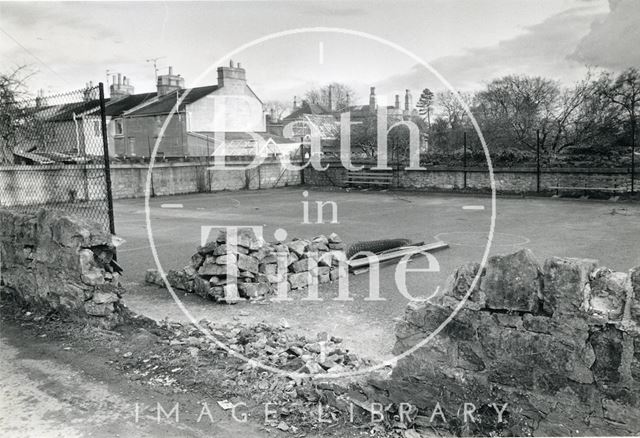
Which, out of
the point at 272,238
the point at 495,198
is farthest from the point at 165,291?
the point at 495,198

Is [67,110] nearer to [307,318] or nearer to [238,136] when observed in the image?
[307,318]

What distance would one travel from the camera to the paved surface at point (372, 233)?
23.8 ft

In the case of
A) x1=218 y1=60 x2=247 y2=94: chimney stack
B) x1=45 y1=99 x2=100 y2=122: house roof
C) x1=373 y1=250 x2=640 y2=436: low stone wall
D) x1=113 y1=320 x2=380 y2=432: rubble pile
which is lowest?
x1=113 y1=320 x2=380 y2=432: rubble pile

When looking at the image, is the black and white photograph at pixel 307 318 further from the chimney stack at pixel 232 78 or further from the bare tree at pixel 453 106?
the chimney stack at pixel 232 78

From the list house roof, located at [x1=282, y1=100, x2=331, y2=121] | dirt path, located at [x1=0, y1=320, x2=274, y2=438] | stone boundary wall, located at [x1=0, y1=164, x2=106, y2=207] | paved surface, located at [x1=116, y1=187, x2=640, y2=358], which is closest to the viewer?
dirt path, located at [x1=0, y1=320, x2=274, y2=438]

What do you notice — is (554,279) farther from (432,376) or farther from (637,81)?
(637,81)

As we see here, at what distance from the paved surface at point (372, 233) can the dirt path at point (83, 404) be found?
193cm

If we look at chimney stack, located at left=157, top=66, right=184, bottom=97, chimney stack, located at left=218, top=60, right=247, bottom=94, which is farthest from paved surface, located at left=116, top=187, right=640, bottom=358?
chimney stack, located at left=157, top=66, right=184, bottom=97

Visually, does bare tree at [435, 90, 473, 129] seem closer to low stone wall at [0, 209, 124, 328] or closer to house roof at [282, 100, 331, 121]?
house roof at [282, 100, 331, 121]

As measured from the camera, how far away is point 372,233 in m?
14.7

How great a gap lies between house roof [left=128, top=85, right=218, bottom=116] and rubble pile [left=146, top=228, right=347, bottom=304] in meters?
34.0

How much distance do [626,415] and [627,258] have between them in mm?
8301

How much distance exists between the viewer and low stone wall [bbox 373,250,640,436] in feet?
10.4

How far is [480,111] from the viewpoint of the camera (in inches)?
1257
